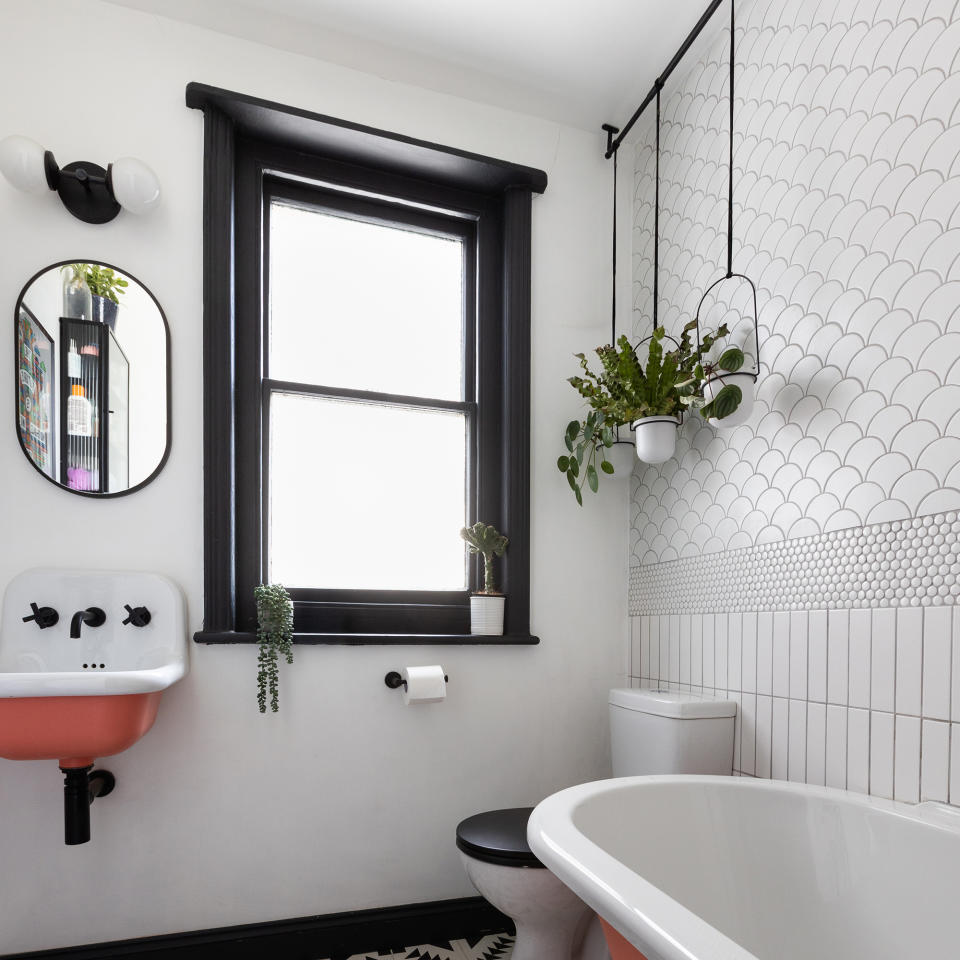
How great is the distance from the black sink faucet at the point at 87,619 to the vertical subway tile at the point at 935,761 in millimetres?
1781

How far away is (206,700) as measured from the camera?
181cm

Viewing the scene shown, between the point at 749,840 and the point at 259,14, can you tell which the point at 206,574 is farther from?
the point at 259,14

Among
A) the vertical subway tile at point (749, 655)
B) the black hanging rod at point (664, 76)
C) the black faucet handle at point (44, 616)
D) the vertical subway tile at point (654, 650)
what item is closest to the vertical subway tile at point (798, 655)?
the vertical subway tile at point (749, 655)

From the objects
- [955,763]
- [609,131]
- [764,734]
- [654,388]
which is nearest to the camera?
[955,763]

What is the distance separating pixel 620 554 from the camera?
7.54ft

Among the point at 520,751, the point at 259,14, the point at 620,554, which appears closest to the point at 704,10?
the point at 259,14

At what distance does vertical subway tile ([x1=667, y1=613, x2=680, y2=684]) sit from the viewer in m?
2.00

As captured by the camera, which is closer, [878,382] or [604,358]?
[878,382]

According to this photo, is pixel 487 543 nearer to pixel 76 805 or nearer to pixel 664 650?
pixel 664 650

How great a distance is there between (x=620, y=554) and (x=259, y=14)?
1940 millimetres

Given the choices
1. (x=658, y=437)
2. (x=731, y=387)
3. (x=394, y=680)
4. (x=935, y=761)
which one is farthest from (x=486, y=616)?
(x=935, y=761)

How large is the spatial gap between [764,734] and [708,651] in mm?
274

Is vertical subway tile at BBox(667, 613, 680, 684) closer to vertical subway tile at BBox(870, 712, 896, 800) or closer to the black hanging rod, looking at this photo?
vertical subway tile at BBox(870, 712, 896, 800)

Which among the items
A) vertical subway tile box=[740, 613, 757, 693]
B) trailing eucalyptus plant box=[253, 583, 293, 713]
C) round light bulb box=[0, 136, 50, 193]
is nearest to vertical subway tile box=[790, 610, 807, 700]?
vertical subway tile box=[740, 613, 757, 693]
